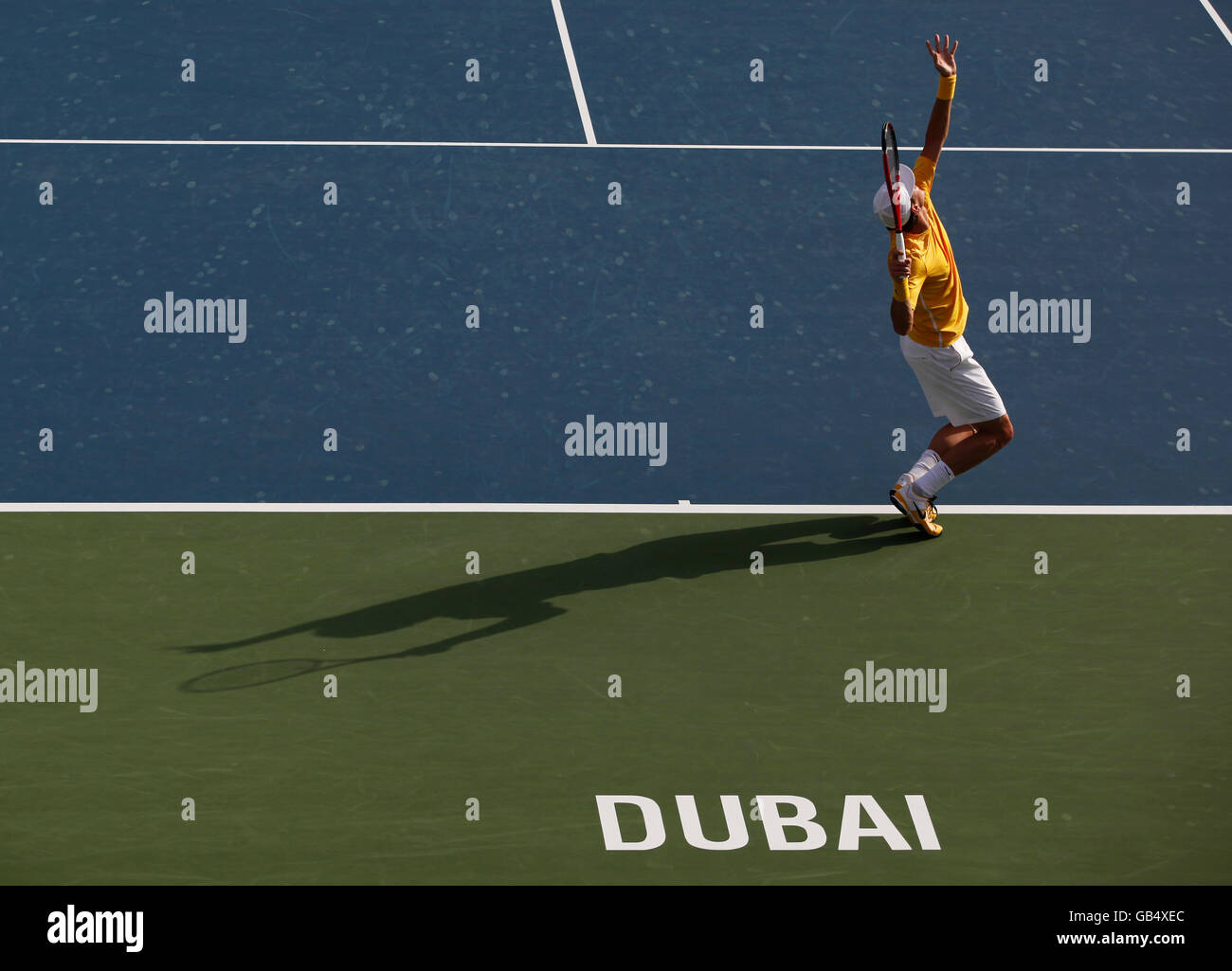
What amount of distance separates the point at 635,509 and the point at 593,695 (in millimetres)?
2706

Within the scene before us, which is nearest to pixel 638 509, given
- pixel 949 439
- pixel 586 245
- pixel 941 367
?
pixel 949 439

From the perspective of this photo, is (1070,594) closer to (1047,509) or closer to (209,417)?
(1047,509)

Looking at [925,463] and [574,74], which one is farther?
[574,74]

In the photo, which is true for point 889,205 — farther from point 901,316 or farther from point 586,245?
point 586,245

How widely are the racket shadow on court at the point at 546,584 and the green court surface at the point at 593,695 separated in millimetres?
24

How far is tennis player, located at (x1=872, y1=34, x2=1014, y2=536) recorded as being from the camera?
10.3m

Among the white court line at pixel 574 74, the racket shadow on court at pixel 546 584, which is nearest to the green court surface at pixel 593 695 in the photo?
the racket shadow on court at pixel 546 584

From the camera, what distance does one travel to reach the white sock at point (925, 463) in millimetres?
10453

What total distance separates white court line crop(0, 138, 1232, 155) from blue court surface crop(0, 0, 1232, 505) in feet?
0.12

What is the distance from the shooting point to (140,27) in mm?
15344

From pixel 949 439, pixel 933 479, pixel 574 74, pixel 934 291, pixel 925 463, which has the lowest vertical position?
pixel 933 479

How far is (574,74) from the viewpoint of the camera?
15078mm

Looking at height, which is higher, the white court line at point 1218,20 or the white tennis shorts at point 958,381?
the white court line at point 1218,20

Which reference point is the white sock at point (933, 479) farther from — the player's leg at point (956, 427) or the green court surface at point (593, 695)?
the green court surface at point (593, 695)
